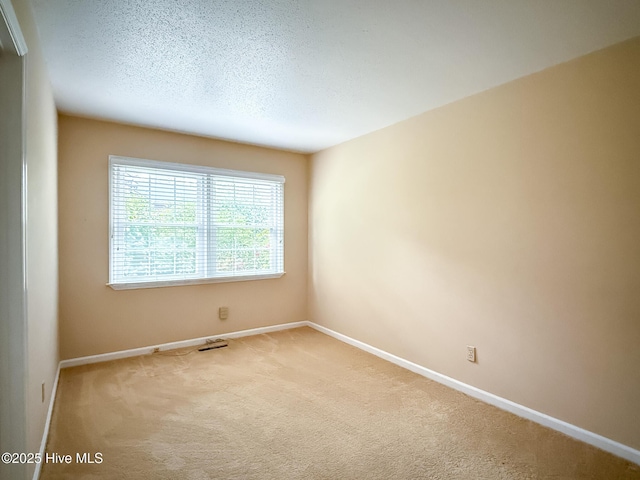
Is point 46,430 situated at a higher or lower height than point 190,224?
lower

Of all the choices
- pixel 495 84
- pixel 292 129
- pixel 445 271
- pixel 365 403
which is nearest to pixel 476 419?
pixel 365 403

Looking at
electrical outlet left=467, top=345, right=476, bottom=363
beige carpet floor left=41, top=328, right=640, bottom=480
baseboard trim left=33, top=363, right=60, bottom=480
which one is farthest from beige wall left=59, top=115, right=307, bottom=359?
electrical outlet left=467, top=345, right=476, bottom=363

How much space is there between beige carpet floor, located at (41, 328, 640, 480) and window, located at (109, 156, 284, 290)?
1.06m

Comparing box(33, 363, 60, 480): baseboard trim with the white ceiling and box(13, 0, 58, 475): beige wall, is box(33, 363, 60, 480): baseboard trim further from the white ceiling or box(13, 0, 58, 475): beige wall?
the white ceiling

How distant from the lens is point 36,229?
6.50ft

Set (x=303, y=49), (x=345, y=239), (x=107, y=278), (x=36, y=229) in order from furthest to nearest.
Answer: (x=345, y=239) < (x=107, y=278) < (x=303, y=49) < (x=36, y=229)

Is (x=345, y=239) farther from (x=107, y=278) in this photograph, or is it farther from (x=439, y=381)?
(x=107, y=278)

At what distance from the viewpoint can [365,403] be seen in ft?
8.95

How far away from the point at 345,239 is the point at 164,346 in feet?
7.90

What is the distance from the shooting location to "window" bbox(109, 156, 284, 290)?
12.1 feet

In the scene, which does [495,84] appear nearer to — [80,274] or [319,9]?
[319,9]

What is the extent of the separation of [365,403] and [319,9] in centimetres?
265

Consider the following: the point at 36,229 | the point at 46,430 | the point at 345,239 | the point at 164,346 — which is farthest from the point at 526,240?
the point at 164,346

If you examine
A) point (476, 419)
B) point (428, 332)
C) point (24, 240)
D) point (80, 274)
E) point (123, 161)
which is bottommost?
point (476, 419)
